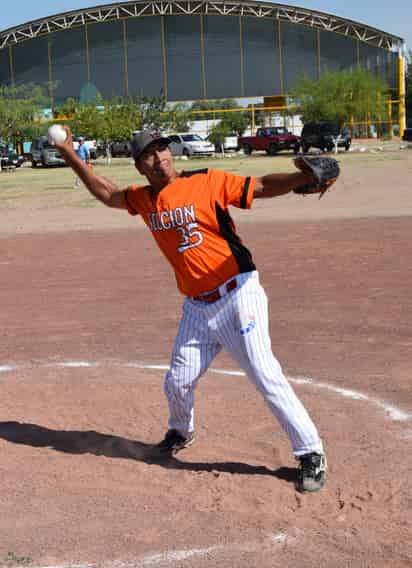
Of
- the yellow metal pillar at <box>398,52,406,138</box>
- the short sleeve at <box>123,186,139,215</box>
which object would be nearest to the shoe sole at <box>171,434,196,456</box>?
the short sleeve at <box>123,186,139,215</box>

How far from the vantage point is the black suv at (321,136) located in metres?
49.4

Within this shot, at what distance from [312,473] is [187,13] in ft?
216

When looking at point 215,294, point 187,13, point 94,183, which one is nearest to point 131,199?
point 94,183

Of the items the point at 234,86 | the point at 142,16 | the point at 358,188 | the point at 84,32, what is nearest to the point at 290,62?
the point at 234,86

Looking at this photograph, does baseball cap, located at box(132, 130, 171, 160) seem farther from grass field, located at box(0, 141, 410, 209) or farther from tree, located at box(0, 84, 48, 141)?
tree, located at box(0, 84, 48, 141)

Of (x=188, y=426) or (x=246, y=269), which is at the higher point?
(x=246, y=269)

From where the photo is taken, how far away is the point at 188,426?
214 inches

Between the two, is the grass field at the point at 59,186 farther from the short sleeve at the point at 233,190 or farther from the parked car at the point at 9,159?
the short sleeve at the point at 233,190

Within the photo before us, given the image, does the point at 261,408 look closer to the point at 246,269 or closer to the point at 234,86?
the point at 246,269

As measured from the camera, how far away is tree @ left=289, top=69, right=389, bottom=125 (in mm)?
54094

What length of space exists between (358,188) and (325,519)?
2195 centimetres

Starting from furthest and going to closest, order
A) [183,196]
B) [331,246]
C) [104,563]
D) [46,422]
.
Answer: [331,246] → [46,422] → [183,196] → [104,563]

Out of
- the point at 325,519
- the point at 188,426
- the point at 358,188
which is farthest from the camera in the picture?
the point at 358,188

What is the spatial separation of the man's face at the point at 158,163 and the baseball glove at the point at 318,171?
2.41 feet
